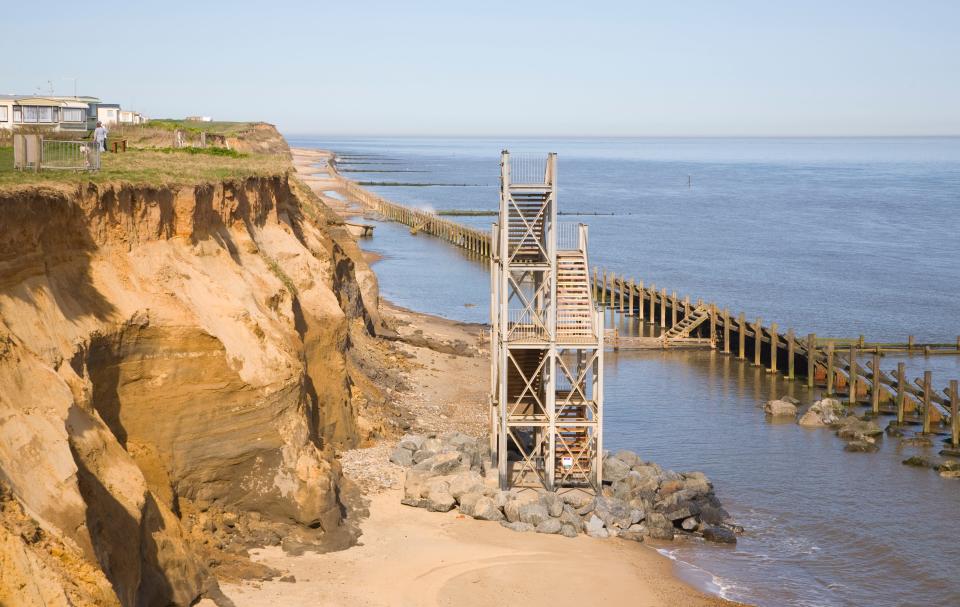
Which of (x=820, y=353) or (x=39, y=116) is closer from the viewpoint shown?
(x=39, y=116)

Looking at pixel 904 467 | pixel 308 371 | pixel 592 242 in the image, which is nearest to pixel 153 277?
pixel 308 371

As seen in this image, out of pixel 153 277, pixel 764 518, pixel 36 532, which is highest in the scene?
pixel 153 277

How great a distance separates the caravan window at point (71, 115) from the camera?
4670 centimetres

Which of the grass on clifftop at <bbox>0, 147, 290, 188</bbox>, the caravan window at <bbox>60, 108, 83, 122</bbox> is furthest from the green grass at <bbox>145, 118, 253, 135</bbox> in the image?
the grass on clifftop at <bbox>0, 147, 290, 188</bbox>

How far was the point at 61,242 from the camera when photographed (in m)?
20.2

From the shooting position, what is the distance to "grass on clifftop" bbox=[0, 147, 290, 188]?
21.8m

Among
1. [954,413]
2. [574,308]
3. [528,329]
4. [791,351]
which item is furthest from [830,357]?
[528,329]

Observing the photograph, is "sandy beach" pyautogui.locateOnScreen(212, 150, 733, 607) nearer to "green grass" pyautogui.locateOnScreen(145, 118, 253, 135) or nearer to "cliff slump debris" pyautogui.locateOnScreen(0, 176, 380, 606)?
"cliff slump debris" pyautogui.locateOnScreen(0, 176, 380, 606)

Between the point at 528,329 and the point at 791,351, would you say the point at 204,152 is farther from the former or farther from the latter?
the point at 791,351

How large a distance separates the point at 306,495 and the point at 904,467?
2232cm

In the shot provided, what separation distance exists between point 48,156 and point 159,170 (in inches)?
124

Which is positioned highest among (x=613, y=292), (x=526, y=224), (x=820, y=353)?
(x=526, y=224)

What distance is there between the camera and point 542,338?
99.0 feet

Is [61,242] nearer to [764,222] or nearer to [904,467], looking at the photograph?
[904,467]
